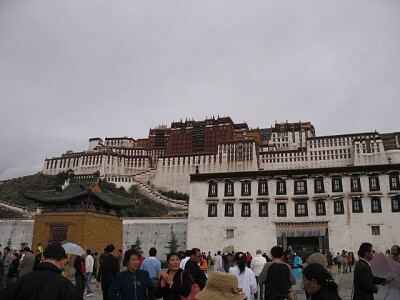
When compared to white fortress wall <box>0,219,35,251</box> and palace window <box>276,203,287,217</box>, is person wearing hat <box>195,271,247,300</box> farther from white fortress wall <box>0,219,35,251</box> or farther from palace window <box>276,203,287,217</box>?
white fortress wall <box>0,219,35,251</box>

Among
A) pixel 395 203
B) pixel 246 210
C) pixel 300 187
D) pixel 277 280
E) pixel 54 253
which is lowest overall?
pixel 277 280

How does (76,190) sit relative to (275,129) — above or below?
below

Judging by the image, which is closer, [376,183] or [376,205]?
[376,205]

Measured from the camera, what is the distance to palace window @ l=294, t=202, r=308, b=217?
29328 mm

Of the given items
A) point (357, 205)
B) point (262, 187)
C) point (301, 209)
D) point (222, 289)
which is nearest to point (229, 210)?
point (262, 187)

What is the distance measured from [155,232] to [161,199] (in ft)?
91.5

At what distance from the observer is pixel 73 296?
3123 mm

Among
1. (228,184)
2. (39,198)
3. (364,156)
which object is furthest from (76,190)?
(364,156)

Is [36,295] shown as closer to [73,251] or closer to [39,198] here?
[73,251]

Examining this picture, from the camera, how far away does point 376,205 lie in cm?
2788

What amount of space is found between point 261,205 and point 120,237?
11884 millimetres

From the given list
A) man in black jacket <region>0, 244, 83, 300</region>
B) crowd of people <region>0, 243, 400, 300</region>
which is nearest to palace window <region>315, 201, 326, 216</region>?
crowd of people <region>0, 243, 400, 300</region>

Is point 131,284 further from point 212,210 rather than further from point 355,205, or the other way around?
point 355,205

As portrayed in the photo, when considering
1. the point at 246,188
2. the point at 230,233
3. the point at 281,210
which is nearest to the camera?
the point at 281,210
